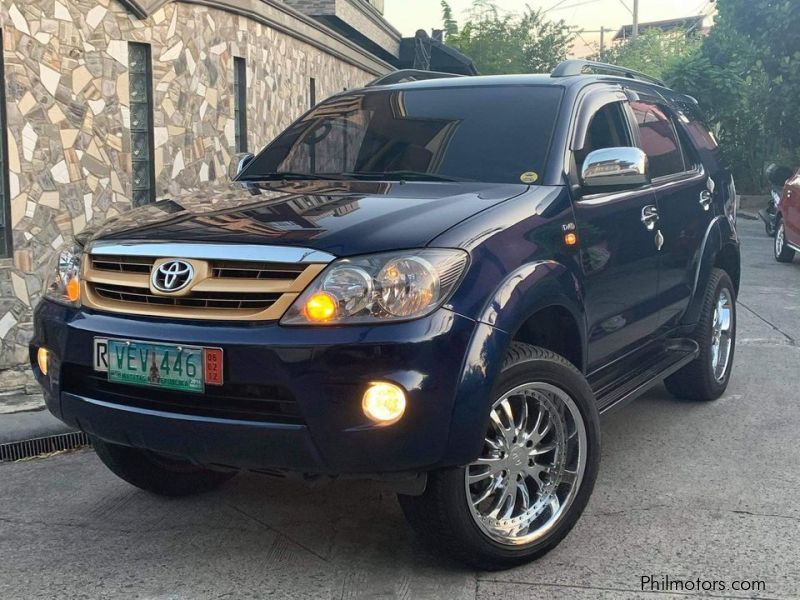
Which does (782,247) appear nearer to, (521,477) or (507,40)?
(521,477)

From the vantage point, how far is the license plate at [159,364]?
122 inches

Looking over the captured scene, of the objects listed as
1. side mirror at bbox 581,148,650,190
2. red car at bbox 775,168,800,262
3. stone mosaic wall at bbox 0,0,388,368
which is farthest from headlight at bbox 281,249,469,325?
red car at bbox 775,168,800,262

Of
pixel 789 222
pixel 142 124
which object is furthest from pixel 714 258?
pixel 789 222

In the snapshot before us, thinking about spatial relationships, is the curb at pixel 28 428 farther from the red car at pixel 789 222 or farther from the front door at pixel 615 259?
the red car at pixel 789 222

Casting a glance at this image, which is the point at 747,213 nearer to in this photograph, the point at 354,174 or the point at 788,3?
the point at 788,3

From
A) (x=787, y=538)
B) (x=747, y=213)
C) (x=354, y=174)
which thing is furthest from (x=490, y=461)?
(x=747, y=213)

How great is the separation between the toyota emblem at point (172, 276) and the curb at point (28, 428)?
2.14m

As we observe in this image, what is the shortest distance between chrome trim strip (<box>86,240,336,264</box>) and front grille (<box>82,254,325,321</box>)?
2cm

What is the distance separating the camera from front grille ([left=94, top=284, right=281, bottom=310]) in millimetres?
3125

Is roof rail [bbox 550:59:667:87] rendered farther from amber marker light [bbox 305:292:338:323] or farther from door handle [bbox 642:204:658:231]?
amber marker light [bbox 305:292:338:323]

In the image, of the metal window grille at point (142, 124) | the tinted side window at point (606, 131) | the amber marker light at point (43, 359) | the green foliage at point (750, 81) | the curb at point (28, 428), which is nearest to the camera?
the amber marker light at point (43, 359)

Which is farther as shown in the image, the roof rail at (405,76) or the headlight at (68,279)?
the roof rail at (405,76)

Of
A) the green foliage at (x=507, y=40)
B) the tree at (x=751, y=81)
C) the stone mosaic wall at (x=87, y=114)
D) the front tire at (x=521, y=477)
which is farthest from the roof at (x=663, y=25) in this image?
the front tire at (x=521, y=477)

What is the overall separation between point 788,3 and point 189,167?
54.3 feet
